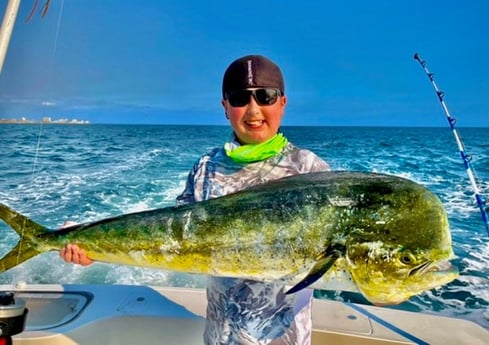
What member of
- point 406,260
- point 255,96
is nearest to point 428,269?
point 406,260

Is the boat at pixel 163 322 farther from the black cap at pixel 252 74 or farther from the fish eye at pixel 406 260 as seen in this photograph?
the black cap at pixel 252 74

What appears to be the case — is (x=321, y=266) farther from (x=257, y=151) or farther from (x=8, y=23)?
(x=8, y=23)

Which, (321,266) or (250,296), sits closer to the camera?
(321,266)

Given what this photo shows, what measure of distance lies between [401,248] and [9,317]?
1.56 m

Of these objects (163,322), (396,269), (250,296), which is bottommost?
(163,322)

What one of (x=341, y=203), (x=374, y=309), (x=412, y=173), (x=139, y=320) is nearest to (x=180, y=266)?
(x=341, y=203)

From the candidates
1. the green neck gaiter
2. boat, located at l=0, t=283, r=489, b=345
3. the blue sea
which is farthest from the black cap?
boat, located at l=0, t=283, r=489, b=345

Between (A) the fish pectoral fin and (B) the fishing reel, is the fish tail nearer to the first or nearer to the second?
(B) the fishing reel

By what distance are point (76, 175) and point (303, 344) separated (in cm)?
1298

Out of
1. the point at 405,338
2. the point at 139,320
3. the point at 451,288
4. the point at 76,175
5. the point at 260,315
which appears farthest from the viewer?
the point at 76,175

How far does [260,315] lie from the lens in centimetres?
166

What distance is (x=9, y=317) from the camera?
1725 millimetres

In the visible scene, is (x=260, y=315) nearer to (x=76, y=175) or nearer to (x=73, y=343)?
(x=73, y=343)

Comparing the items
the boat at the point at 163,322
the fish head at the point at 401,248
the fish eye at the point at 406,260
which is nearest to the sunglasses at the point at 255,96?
the fish head at the point at 401,248
